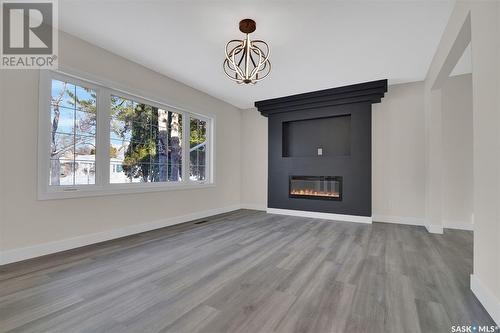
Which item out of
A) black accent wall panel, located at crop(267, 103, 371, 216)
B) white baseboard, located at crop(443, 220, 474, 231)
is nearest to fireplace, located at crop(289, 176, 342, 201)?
black accent wall panel, located at crop(267, 103, 371, 216)

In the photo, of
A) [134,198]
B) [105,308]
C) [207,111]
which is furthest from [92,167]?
[207,111]

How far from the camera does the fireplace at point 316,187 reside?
479 cm

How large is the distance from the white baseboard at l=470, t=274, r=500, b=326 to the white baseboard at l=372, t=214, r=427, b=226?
2673 mm

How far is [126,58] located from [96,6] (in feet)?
3.70

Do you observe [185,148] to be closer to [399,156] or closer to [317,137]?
[317,137]

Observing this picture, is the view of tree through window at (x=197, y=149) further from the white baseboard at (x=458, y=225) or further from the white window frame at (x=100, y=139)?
the white baseboard at (x=458, y=225)

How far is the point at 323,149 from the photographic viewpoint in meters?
5.14

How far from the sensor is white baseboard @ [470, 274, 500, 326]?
55.5 inches

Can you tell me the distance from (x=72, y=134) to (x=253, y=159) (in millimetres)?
3981

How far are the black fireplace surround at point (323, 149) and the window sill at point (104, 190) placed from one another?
2342mm

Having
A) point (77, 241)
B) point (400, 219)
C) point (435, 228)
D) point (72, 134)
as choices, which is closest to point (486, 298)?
point (435, 228)

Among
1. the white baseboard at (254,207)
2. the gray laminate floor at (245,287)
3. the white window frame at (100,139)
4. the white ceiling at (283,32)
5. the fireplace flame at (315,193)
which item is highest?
the white ceiling at (283,32)

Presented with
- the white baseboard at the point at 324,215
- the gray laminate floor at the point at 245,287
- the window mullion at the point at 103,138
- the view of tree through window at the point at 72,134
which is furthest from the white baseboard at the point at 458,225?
the view of tree through window at the point at 72,134

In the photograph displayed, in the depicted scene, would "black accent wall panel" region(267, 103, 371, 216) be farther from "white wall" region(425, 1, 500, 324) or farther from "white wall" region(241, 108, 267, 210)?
Result: "white wall" region(425, 1, 500, 324)
